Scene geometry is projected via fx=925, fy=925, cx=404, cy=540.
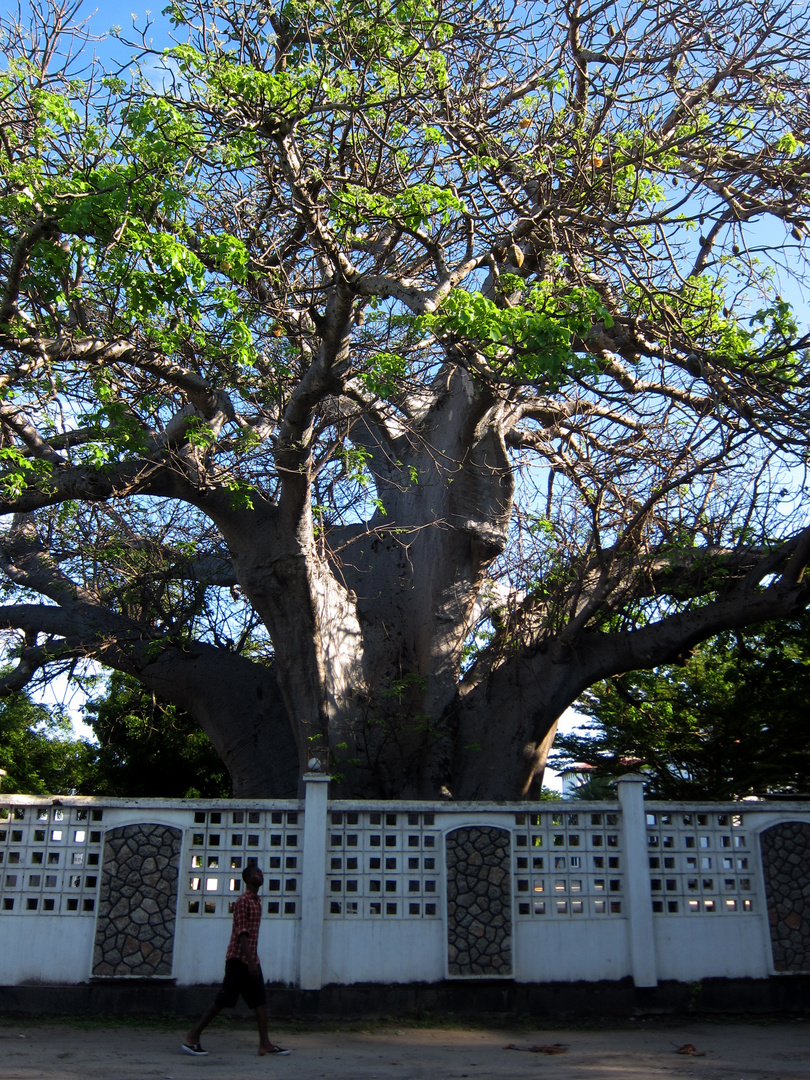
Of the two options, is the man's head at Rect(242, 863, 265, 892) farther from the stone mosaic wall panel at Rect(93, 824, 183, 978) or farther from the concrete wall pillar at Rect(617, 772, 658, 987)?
the concrete wall pillar at Rect(617, 772, 658, 987)

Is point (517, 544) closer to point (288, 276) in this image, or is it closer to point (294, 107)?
point (288, 276)

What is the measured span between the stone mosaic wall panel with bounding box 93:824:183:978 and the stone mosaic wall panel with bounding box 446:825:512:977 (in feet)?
6.43

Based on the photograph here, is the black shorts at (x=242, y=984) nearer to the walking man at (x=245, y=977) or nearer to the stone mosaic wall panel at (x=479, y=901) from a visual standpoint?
the walking man at (x=245, y=977)

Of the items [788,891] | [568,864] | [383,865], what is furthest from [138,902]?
[788,891]

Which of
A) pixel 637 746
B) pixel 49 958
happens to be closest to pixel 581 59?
pixel 49 958

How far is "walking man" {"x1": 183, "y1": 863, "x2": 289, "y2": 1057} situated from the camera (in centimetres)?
539

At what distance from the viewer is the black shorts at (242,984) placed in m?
5.48

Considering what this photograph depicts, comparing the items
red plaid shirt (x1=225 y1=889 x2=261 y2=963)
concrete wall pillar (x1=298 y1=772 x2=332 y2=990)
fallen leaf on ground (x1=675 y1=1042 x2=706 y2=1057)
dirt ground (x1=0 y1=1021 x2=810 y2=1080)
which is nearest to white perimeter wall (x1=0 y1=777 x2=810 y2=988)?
concrete wall pillar (x1=298 y1=772 x2=332 y2=990)

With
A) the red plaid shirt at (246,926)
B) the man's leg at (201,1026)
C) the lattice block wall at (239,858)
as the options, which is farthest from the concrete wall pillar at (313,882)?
the man's leg at (201,1026)

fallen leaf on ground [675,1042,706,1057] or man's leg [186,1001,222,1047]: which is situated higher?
man's leg [186,1001,222,1047]

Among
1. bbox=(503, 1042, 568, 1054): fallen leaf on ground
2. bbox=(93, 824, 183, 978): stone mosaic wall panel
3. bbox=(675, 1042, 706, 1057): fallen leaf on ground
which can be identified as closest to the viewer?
bbox=(675, 1042, 706, 1057): fallen leaf on ground

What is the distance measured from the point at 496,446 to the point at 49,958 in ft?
18.7

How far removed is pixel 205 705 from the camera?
9.64 m

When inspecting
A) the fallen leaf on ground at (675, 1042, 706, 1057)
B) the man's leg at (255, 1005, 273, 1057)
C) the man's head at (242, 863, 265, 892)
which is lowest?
the fallen leaf on ground at (675, 1042, 706, 1057)
